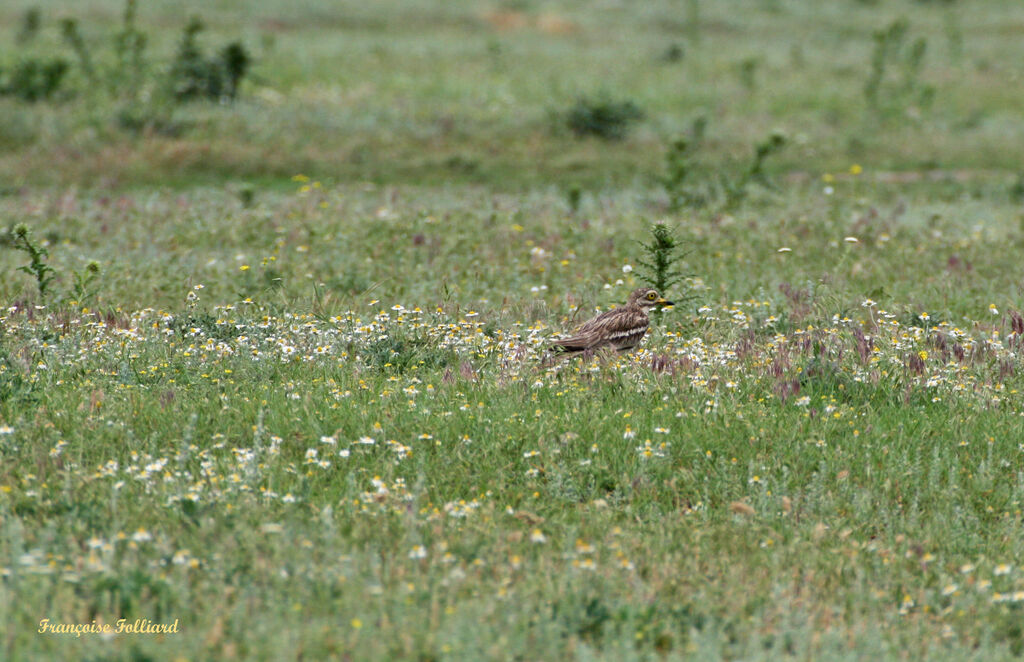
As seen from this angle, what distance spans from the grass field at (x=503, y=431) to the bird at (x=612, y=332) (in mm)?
201

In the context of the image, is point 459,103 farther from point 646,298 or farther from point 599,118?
point 646,298

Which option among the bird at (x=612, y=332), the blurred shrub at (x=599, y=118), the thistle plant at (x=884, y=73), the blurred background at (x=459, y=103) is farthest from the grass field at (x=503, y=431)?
the thistle plant at (x=884, y=73)

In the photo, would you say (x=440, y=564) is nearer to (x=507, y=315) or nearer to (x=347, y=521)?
(x=347, y=521)

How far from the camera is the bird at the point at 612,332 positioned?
8797 millimetres

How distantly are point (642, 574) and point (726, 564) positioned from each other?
0.45 meters

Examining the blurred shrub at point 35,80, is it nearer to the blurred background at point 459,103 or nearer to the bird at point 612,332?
the blurred background at point 459,103

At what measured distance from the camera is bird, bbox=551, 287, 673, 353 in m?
8.80

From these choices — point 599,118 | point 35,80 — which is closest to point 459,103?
point 599,118

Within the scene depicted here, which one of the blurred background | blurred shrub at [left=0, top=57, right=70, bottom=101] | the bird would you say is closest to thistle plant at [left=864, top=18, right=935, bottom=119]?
the blurred background

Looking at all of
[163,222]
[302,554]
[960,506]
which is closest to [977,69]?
[163,222]

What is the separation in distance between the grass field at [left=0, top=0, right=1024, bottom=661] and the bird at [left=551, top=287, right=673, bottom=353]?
0.20 m

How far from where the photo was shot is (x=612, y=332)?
886 cm

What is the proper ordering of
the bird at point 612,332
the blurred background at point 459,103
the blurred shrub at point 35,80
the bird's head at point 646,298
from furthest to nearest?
the blurred shrub at point 35,80, the blurred background at point 459,103, the bird's head at point 646,298, the bird at point 612,332

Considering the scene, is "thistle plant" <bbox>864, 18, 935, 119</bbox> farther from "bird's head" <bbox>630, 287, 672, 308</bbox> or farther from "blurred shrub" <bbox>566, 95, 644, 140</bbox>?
"bird's head" <bbox>630, 287, 672, 308</bbox>
